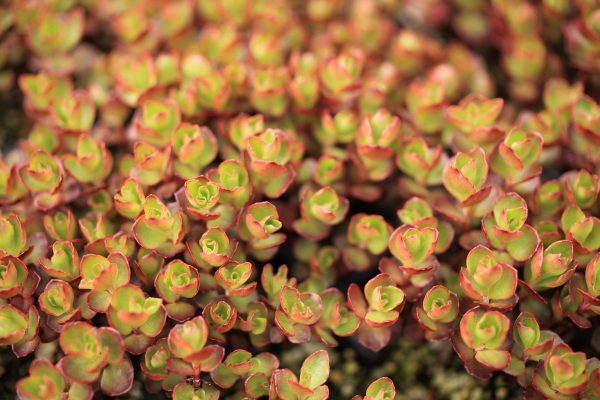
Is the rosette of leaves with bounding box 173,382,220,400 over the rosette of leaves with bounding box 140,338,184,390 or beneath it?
beneath

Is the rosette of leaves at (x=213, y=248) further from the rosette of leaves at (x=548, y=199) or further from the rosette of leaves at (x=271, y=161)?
the rosette of leaves at (x=548, y=199)

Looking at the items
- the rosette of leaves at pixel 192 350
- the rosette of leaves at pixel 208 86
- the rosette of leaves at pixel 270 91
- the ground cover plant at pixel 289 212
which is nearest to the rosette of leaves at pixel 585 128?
the ground cover plant at pixel 289 212

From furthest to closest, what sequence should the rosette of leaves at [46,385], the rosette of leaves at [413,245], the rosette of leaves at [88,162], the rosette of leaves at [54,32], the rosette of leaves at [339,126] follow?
the rosette of leaves at [54,32], the rosette of leaves at [339,126], the rosette of leaves at [88,162], the rosette of leaves at [413,245], the rosette of leaves at [46,385]

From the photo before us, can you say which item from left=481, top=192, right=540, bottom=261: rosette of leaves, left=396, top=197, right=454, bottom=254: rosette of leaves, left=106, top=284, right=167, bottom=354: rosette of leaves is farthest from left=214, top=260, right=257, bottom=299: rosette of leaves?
left=481, top=192, right=540, bottom=261: rosette of leaves

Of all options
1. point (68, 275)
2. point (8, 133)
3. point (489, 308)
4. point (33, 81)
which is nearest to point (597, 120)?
point (489, 308)

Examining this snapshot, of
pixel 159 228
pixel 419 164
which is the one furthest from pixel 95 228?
pixel 419 164

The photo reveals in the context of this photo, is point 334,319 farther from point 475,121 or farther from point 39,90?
point 39,90

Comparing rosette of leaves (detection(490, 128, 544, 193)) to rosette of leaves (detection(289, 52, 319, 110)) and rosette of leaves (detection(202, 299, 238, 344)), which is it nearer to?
rosette of leaves (detection(289, 52, 319, 110))
